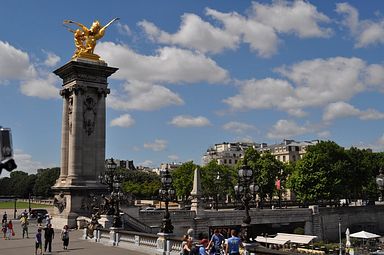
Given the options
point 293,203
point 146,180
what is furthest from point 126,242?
point 146,180

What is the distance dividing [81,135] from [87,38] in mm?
11261

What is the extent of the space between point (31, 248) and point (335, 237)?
2162 inches

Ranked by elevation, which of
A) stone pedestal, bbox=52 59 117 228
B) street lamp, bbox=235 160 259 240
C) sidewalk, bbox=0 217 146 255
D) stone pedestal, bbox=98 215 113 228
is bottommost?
sidewalk, bbox=0 217 146 255

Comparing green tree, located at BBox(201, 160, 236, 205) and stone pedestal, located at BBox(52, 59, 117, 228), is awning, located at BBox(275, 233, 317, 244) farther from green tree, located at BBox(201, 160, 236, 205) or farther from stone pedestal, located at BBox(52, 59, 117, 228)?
green tree, located at BBox(201, 160, 236, 205)

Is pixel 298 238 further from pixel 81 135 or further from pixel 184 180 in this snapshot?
pixel 184 180

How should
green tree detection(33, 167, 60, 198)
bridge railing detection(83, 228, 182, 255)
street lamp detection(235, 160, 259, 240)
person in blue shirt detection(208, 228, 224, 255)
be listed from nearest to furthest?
person in blue shirt detection(208, 228, 224, 255) < street lamp detection(235, 160, 259, 240) < bridge railing detection(83, 228, 182, 255) < green tree detection(33, 167, 60, 198)

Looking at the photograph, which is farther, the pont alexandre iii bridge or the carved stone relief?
the pont alexandre iii bridge

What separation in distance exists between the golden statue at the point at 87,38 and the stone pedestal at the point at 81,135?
57.6 inches

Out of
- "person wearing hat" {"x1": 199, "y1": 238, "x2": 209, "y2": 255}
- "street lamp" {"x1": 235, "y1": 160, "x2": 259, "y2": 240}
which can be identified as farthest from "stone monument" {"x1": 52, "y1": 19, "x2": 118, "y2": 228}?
"person wearing hat" {"x1": 199, "y1": 238, "x2": 209, "y2": 255}

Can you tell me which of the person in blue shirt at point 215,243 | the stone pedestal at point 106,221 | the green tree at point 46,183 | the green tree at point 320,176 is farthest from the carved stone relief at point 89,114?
the green tree at point 46,183

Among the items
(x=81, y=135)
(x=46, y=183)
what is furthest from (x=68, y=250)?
(x=46, y=183)

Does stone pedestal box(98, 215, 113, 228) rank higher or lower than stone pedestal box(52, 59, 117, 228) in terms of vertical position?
lower

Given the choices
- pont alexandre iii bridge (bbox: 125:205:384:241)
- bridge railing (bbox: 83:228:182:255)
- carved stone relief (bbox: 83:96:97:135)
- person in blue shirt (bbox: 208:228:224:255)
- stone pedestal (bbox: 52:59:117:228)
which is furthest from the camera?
pont alexandre iii bridge (bbox: 125:205:384:241)

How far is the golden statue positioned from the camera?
55188 mm
